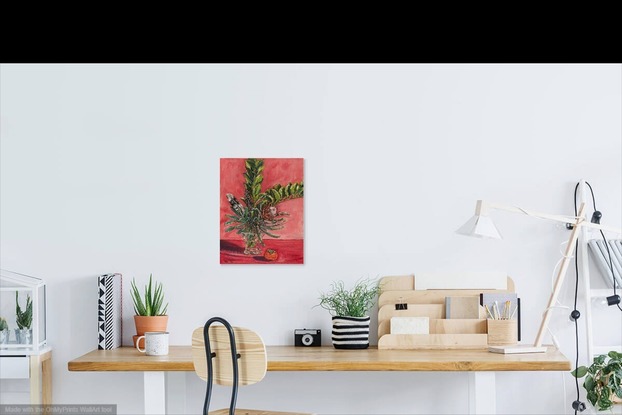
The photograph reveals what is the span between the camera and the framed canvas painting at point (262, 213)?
3.67 metres

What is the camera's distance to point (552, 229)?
3686 millimetres

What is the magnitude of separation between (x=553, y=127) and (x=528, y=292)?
2.49 ft

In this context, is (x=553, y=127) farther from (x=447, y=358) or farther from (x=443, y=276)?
Result: (x=447, y=358)

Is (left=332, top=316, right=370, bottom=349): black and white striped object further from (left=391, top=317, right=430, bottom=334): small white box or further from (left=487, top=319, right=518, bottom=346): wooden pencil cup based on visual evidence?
(left=487, top=319, right=518, bottom=346): wooden pencil cup

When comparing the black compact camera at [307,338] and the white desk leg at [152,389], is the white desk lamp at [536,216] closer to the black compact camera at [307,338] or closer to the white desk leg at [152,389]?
the black compact camera at [307,338]

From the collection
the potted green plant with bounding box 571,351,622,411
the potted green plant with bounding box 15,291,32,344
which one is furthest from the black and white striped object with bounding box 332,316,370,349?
the potted green plant with bounding box 15,291,32,344

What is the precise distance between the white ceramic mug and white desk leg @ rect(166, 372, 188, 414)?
14.1 inches

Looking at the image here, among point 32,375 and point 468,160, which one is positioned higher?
point 468,160
